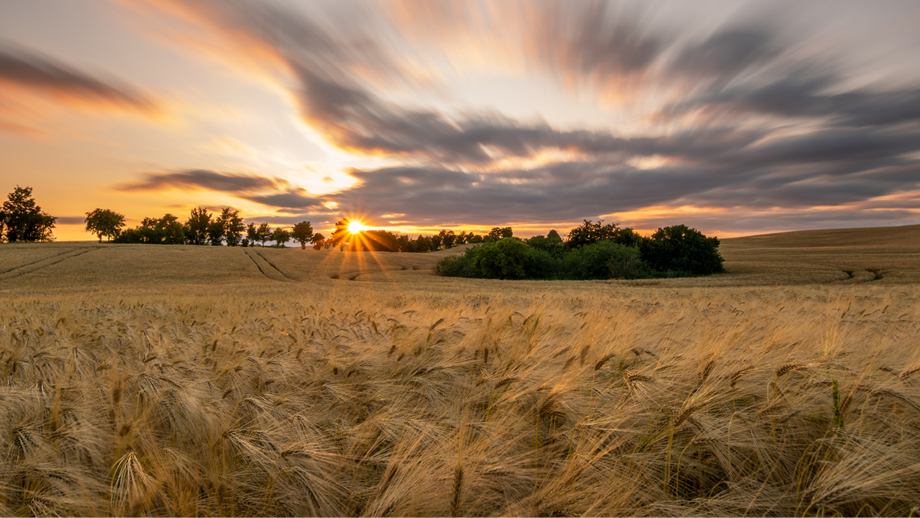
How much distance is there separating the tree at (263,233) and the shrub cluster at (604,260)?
87675mm

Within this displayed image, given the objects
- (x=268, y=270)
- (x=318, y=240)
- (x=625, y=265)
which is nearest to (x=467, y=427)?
(x=268, y=270)

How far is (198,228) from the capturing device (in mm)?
119938

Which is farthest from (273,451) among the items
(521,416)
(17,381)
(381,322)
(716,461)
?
(381,322)

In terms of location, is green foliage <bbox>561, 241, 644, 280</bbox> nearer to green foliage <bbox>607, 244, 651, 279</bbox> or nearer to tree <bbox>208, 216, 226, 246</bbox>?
green foliage <bbox>607, 244, 651, 279</bbox>

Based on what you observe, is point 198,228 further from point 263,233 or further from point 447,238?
point 447,238

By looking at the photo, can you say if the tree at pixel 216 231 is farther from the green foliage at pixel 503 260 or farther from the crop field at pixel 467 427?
the crop field at pixel 467 427

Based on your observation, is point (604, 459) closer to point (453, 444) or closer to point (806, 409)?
point (453, 444)

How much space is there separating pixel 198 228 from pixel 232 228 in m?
9.09

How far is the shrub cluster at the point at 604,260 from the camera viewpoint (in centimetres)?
5409

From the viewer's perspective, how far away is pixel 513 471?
75.7 inches

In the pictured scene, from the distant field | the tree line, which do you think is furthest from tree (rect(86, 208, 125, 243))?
the distant field

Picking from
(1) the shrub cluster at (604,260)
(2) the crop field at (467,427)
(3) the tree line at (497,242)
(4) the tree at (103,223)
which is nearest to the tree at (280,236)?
(3) the tree line at (497,242)

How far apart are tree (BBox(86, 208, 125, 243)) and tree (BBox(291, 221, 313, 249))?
46921mm

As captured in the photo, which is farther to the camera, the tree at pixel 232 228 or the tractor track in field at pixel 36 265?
the tree at pixel 232 228
